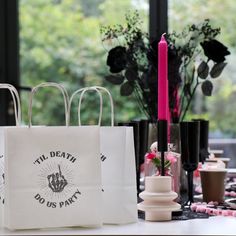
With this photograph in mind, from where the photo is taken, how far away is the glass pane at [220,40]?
416 cm

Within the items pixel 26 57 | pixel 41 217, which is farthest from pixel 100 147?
pixel 26 57

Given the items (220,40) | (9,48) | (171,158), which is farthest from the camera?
(220,40)

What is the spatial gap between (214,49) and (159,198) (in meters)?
0.66

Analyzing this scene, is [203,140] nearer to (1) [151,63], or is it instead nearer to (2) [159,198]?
(1) [151,63]

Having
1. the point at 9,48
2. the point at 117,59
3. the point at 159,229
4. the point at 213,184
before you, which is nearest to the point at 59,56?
the point at 9,48

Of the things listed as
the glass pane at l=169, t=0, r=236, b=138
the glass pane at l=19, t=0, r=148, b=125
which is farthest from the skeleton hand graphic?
the glass pane at l=19, t=0, r=148, b=125

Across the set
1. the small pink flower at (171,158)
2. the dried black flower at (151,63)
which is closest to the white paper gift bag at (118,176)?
the small pink flower at (171,158)

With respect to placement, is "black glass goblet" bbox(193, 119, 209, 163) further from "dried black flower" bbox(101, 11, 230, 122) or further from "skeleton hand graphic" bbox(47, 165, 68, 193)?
"skeleton hand graphic" bbox(47, 165, 68, 193)

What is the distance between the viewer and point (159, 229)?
1297mm

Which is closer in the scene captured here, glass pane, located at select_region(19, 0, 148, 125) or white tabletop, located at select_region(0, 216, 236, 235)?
white tabletop, located at select_region(0, 216, 236, 235)

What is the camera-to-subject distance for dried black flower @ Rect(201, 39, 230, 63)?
6.20 ft

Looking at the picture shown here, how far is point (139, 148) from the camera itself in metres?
1.75

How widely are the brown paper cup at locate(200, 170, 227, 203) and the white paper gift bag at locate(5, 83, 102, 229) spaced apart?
0.46 meters

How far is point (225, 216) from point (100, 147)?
36 centimetres
